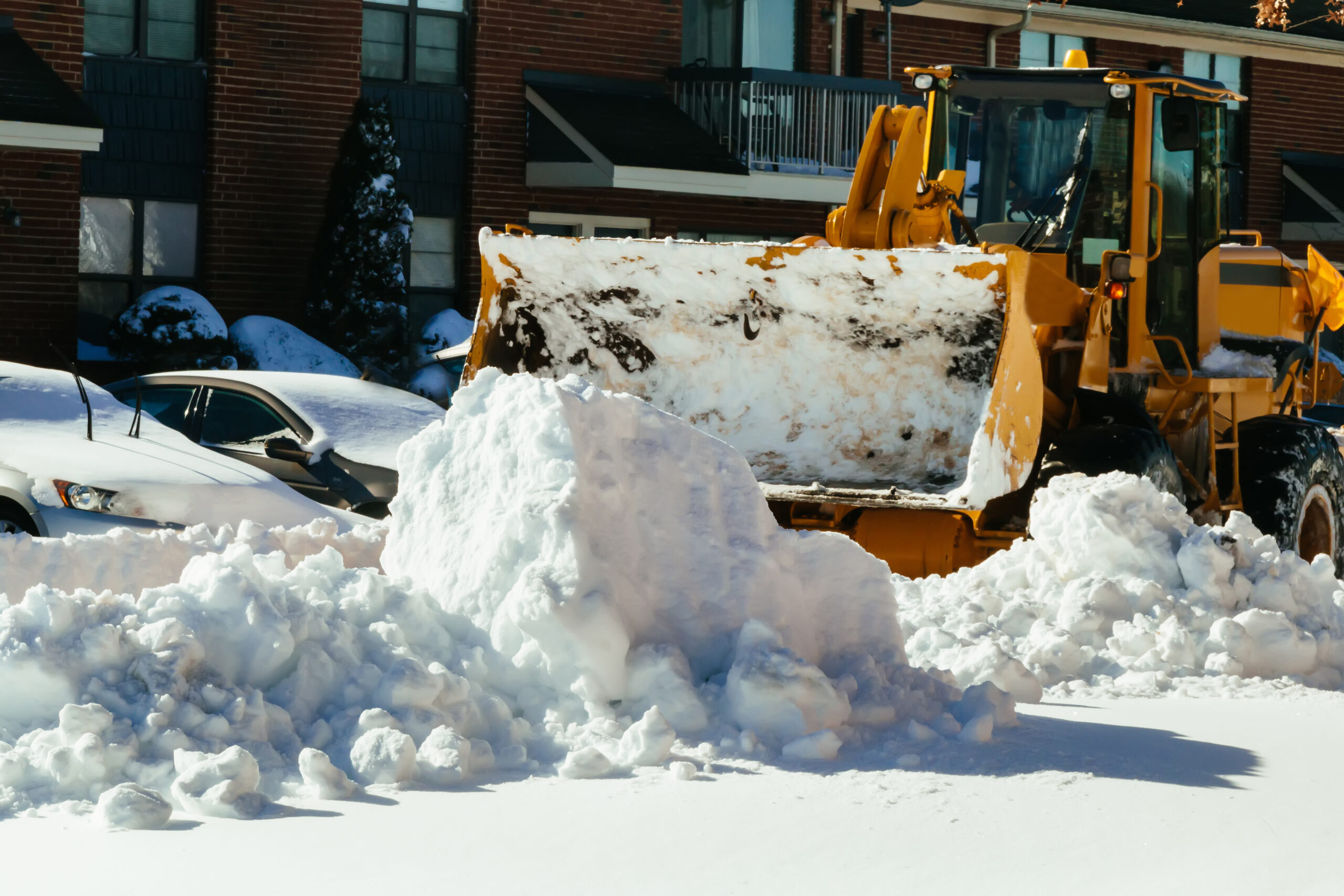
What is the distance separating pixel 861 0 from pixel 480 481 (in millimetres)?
17088

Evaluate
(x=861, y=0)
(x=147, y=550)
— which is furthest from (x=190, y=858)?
(x=861, y=0)

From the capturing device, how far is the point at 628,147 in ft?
60.4

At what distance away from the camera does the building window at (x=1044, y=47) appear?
77.2 feet

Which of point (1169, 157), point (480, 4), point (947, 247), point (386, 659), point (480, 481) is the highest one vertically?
point (480, 4)

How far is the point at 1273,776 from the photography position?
5301mm

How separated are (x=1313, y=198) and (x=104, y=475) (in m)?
20.3

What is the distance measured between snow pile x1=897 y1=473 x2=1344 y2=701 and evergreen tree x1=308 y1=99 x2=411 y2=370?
10.7 m

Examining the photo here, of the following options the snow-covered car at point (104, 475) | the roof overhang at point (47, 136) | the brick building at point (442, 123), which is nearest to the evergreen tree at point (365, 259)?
the brick building at point (442, 123)

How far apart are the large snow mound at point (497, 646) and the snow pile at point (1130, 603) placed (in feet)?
3.16

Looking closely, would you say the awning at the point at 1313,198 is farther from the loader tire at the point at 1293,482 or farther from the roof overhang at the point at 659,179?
the loader tire at the point at 1293,482

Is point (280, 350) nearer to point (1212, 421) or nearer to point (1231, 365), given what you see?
point (1231, 365)

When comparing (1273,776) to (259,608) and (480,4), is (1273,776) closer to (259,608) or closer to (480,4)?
(259,608)

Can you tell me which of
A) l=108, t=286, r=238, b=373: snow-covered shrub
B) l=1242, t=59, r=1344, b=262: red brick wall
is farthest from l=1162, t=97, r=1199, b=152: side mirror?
l=1242, t=59, r=1344, b=262: red brick wall

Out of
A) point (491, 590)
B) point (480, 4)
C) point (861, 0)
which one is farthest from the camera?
point (861, 0)
